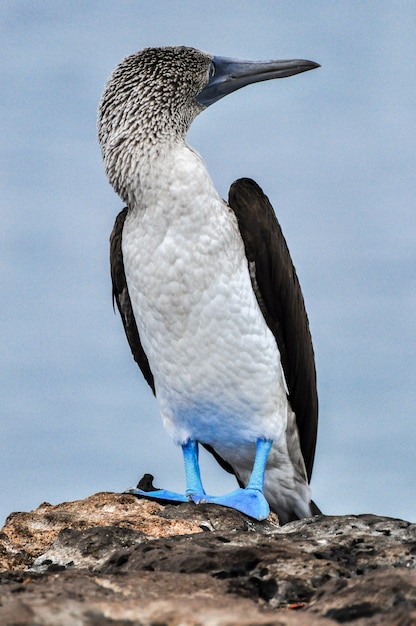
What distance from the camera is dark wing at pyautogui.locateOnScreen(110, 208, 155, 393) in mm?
8562

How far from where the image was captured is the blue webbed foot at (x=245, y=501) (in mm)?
7547

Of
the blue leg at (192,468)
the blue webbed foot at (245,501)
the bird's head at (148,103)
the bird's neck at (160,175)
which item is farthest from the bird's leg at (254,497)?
the bird's head at (148,103)

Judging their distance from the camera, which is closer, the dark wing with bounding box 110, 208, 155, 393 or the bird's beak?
the dark wing with bounding box 110, 208, 155, 393

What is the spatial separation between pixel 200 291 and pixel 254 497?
1.72m

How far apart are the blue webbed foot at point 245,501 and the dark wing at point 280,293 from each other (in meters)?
1.02

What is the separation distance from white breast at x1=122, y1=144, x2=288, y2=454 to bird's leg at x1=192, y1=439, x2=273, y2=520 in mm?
137

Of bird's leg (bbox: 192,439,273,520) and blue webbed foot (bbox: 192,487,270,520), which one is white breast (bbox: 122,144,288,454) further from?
blue webbed foot (bbox: 192,487,270,520)

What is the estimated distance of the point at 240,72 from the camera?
8.98 metres

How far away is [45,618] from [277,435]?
5.03 metres

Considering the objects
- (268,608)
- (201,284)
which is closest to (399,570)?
(268,608)

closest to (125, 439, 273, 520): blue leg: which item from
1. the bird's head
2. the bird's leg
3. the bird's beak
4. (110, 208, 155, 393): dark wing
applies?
the bird's leg

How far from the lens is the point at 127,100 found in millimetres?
8117

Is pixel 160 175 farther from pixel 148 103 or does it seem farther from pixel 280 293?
pixel 280 293

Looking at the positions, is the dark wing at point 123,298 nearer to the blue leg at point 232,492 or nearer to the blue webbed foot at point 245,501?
the blue leg at point 232,492
